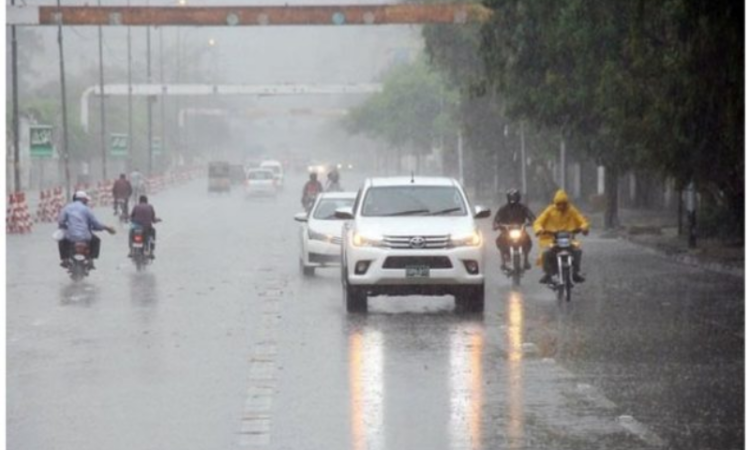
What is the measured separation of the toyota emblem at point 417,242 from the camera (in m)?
24.4

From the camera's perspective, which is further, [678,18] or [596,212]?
[596,212]

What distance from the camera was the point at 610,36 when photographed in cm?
4022

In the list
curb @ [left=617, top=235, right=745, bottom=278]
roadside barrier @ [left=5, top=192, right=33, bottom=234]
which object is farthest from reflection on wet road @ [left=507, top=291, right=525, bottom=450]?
roadside barrier @ [left=5, top=192, right=33, bottom=234]

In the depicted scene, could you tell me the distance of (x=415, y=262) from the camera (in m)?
24.3

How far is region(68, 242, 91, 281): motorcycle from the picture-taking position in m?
31.7

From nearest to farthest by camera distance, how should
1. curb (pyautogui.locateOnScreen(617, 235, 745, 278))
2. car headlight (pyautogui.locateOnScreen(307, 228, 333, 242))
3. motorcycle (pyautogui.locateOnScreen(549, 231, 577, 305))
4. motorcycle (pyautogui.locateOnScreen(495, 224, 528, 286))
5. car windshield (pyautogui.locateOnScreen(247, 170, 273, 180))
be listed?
motorcycle (pyautogui.locateOnScreen(549, 231, 577, 305)), motorcycle (pyautogui.locateOnScreen(495, 224, 528, 286)), car headlight (pyautogui.locateOnScreen(307, 228, 333, 242)), curb (pyautogui.locateOnScreen(617, 235, 745, 278)), car windshield (pyautogui.locateOnScreen(247, 170, 273, 180))

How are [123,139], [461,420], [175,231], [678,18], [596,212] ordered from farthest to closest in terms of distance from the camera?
1. [123,139]
2. [596,212]
3. [175,231]
4. [678,18]
5. [461,420]

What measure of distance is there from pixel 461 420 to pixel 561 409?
3.38ft

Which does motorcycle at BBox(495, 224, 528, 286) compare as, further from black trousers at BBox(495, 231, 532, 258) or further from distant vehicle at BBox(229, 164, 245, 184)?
distant vehicle at BBox(229, 164, 245, 184)

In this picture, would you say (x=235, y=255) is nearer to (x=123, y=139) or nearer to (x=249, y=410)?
(x=249, y=410)

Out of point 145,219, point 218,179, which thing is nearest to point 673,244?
point 145,219

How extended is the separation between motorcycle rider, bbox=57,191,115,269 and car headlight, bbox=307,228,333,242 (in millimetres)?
3287

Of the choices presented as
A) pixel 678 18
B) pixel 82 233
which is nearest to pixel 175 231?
pixel 82 233

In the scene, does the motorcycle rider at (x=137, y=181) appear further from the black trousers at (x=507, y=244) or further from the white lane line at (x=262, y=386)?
the white lane line at (x=262, y=386)
